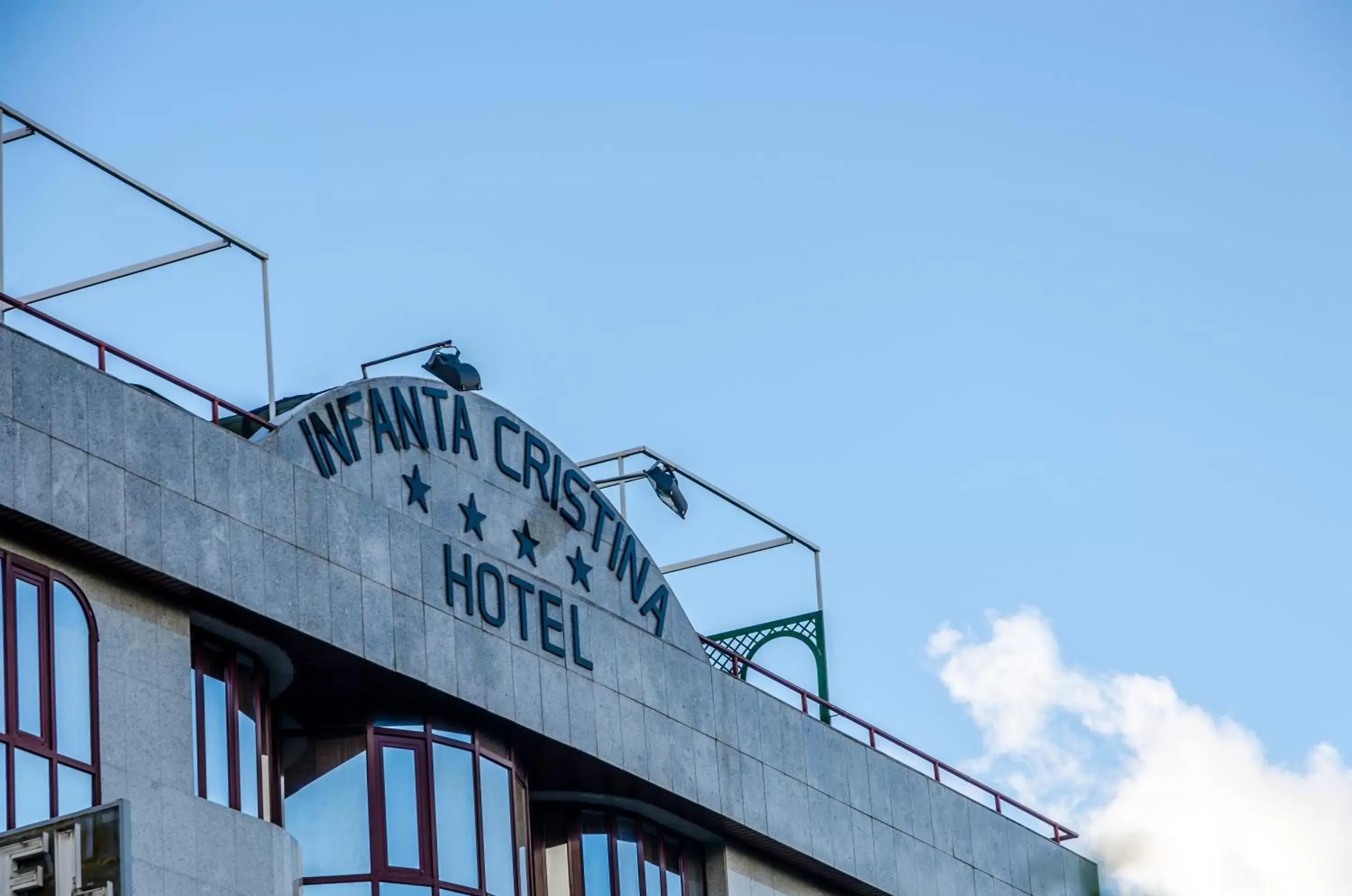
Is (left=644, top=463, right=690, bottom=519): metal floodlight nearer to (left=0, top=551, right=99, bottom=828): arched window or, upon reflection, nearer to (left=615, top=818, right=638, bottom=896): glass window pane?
(left=615, top=818, right=638, bottom=896): glass window pane

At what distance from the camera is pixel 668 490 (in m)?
42.6

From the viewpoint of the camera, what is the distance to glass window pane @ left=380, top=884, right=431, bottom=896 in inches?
1304

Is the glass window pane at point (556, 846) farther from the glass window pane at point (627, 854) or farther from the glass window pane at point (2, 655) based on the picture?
the glass window pane at point (2, 655)

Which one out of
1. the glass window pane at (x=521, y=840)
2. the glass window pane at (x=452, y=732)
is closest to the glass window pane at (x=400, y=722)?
the glass window pane at (x=452, y=732)

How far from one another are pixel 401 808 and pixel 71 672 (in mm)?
5927

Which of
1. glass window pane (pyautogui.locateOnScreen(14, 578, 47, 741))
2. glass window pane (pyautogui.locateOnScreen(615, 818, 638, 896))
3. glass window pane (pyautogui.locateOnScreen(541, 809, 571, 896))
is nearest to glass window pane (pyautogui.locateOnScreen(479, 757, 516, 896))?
glass window pane (pyautogui.locateOnScreen(541, 809, 571, 896))

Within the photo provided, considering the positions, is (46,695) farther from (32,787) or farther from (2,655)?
(32,787)

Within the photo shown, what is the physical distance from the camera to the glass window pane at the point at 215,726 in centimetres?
3102

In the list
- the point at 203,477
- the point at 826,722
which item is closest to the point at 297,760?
the point at 203,477

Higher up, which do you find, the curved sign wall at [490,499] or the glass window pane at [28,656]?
the curved sign wall at [490,499]

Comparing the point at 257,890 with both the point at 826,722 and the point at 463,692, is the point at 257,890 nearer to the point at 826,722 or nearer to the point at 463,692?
the point at 463,692

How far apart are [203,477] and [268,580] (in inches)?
56.7

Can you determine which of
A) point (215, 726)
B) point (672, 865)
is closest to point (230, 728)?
point (215, 726)

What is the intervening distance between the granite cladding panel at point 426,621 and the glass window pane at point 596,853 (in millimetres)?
1269
